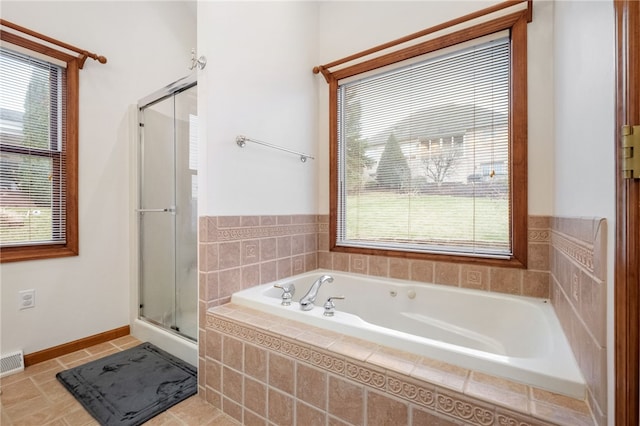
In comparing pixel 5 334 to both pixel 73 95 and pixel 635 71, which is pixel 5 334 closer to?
pixel 73 95

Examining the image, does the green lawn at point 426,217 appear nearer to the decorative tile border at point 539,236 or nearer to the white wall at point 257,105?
the decorative tile border at point 539,236

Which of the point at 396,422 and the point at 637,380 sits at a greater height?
the point at 637,380

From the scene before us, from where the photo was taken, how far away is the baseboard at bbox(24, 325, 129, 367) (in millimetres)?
1881

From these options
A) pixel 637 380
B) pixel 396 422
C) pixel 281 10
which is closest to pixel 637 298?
pixel 637 380

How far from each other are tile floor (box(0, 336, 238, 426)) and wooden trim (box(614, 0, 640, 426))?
1472 millimetres

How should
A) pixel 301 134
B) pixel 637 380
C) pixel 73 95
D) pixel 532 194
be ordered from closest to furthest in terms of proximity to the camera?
pixel 637 380
pixel 532 194
pixel 73 95
pixel 301 134

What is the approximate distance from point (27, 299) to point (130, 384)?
3.17 feet

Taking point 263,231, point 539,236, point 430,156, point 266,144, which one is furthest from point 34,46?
point 539,236

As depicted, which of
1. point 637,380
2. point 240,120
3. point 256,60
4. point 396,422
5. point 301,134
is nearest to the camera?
point 637,380

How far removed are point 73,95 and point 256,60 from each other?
1382 millimetres

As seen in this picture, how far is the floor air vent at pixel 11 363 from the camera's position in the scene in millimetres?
1739

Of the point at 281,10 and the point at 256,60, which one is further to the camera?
the point at 281,10

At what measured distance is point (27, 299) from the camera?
188 centimetres

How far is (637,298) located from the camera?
0.59 m
